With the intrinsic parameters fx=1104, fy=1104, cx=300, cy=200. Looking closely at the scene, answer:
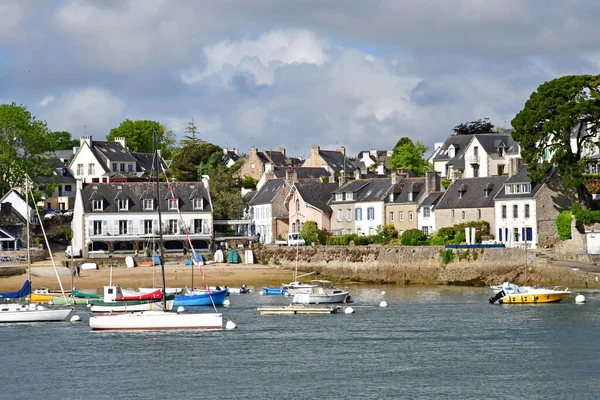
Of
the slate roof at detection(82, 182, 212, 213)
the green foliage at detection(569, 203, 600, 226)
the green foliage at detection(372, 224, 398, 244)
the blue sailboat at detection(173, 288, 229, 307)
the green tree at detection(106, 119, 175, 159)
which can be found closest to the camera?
the blue sailboat at detection(173, 288, 229, 307)

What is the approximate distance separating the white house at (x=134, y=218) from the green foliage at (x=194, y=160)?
32.3 meters

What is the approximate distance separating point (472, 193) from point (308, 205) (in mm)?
17580

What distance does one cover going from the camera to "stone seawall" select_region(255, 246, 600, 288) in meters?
79.1

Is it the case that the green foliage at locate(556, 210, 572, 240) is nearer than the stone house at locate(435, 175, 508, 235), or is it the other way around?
the green foliage at locate(556, 210, 572, 240)

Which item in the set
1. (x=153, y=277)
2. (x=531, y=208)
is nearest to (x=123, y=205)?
(x=153, y=277)

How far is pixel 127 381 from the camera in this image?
44750mm

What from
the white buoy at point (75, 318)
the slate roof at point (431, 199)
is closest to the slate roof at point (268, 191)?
the slate roof at point (431, 199)

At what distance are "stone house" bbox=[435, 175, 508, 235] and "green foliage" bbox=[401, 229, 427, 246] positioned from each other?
10.6 feet

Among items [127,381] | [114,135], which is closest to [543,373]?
[127,381]

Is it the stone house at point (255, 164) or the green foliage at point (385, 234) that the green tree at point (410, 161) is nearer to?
the stone house at point (255, 164)

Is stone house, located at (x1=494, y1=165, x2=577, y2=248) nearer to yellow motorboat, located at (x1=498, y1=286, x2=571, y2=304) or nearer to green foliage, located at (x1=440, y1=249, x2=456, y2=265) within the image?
green foliage, located at (x1=440, y1=249, x2=456, y2=265)

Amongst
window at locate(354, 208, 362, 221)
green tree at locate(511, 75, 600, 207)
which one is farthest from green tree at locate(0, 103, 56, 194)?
green tree at locate(511, 75, 600, 207)

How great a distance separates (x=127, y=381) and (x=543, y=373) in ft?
55.9

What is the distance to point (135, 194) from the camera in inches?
3932
